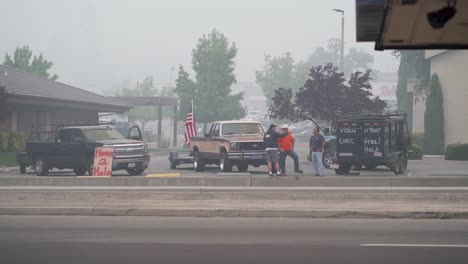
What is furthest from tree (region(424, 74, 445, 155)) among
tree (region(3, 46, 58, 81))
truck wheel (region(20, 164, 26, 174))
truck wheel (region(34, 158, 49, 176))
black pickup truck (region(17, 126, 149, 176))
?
tree (region(3, 46, 58, 81))

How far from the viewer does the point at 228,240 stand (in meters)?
11.9

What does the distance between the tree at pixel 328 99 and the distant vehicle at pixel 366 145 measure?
9.60 meters

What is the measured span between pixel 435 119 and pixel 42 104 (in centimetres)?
2599

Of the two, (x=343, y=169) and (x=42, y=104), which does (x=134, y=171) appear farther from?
(x=42, y=104)

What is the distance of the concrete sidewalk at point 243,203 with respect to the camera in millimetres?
14969

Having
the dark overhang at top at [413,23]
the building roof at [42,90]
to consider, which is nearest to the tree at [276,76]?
the building roof at [42,90]

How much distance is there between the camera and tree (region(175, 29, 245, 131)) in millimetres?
65125

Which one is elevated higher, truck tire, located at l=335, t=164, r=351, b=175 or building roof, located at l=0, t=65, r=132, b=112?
building roof, located at l=0, t=65, r=132, b=112

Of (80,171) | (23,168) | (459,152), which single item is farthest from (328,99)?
(23,168)

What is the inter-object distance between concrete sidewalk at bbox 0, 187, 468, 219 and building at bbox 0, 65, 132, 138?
21.9 metres

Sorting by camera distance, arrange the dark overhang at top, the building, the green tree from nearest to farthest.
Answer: the dark overhang at top < the building < the green tree

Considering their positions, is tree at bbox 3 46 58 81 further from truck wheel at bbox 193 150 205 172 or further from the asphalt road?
the asphalt road

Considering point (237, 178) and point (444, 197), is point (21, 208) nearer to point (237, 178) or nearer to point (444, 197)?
point (237, 178)

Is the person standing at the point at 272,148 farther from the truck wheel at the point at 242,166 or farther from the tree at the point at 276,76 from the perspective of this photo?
the tree at the point at 276,76
